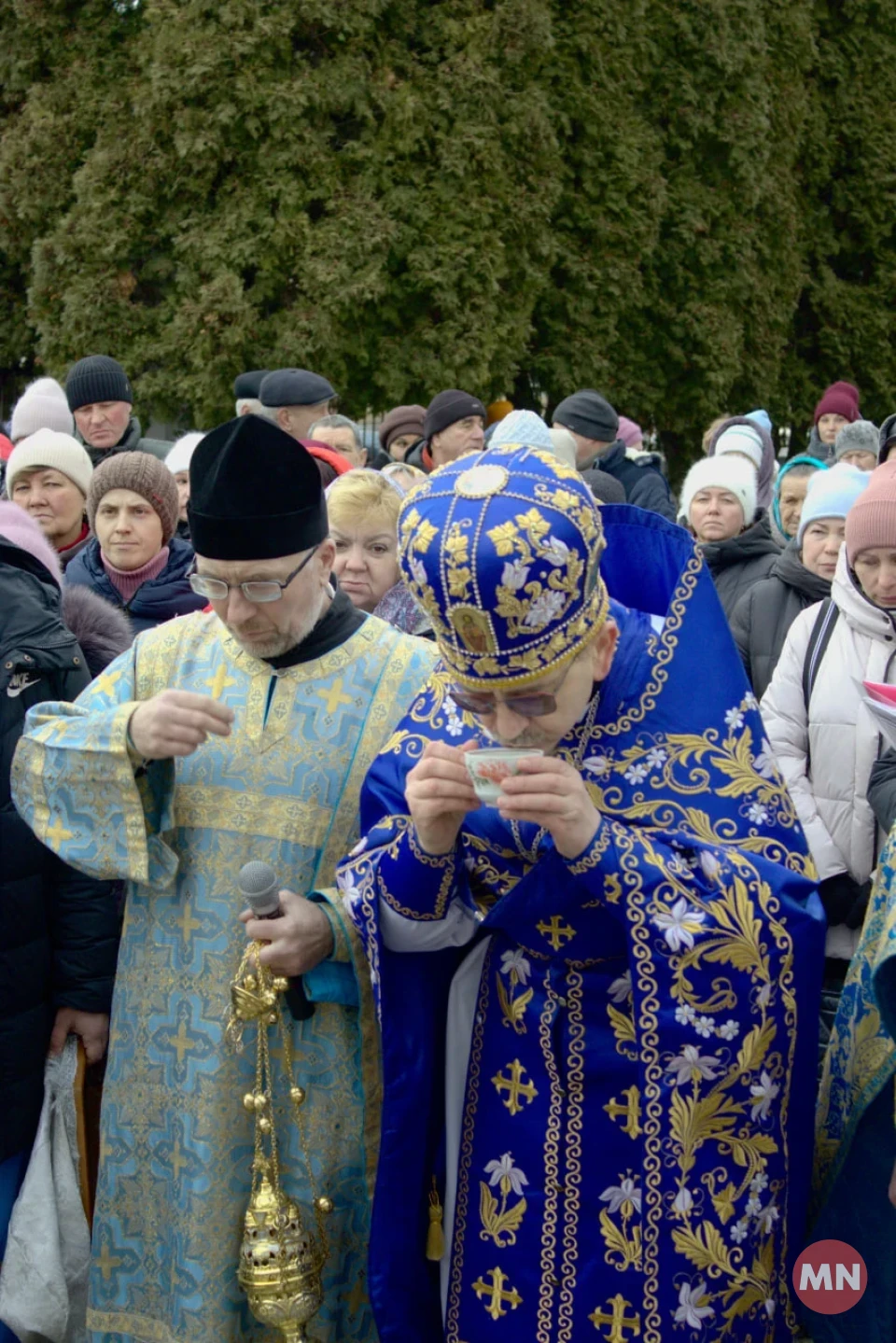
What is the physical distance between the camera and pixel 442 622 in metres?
2.24

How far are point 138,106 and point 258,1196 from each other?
15312 mm

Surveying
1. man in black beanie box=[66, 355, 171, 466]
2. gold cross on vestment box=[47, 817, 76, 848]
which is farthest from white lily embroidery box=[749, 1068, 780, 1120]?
man in black beanie box=[66, 355, 171, 466]

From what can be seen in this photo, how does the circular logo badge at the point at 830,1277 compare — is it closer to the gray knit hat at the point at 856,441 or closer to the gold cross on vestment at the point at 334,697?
the gold cross on vestment at the point at 334,697

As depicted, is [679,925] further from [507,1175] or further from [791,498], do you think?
[791,498]

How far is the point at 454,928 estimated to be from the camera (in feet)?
8.51

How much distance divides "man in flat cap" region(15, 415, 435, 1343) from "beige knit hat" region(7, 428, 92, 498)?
2284mm

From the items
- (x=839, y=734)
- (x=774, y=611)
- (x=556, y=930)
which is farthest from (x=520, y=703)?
(x=774, y=611)

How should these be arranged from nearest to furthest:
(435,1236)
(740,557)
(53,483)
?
(435,1236) → (53,483) → (740,557)

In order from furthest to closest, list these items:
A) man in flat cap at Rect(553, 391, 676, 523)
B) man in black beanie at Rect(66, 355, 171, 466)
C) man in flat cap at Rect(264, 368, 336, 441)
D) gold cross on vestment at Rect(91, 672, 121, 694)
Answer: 1. man in flat cap at Rect(553, 391, 676, 523)
2. man in flat cap at Rect(264, 368, 336, 441)
3. man in black beanie at Rect(66, 355, 171, 466)
4. gold cross on vestment at Rect(91, 672, 121, 694)

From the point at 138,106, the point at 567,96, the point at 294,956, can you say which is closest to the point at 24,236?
the point at 138,106

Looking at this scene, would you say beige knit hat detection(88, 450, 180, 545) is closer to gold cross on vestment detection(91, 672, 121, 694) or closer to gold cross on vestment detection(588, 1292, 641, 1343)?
gold cross on vestment detection(91, 672, 121, 694)

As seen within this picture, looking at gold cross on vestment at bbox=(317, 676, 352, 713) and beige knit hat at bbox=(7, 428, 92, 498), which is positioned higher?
gold cross on vestment at bbox=(317, 676, 352, 713)

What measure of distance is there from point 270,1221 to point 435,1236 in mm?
298

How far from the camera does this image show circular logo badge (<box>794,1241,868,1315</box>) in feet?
8.63
